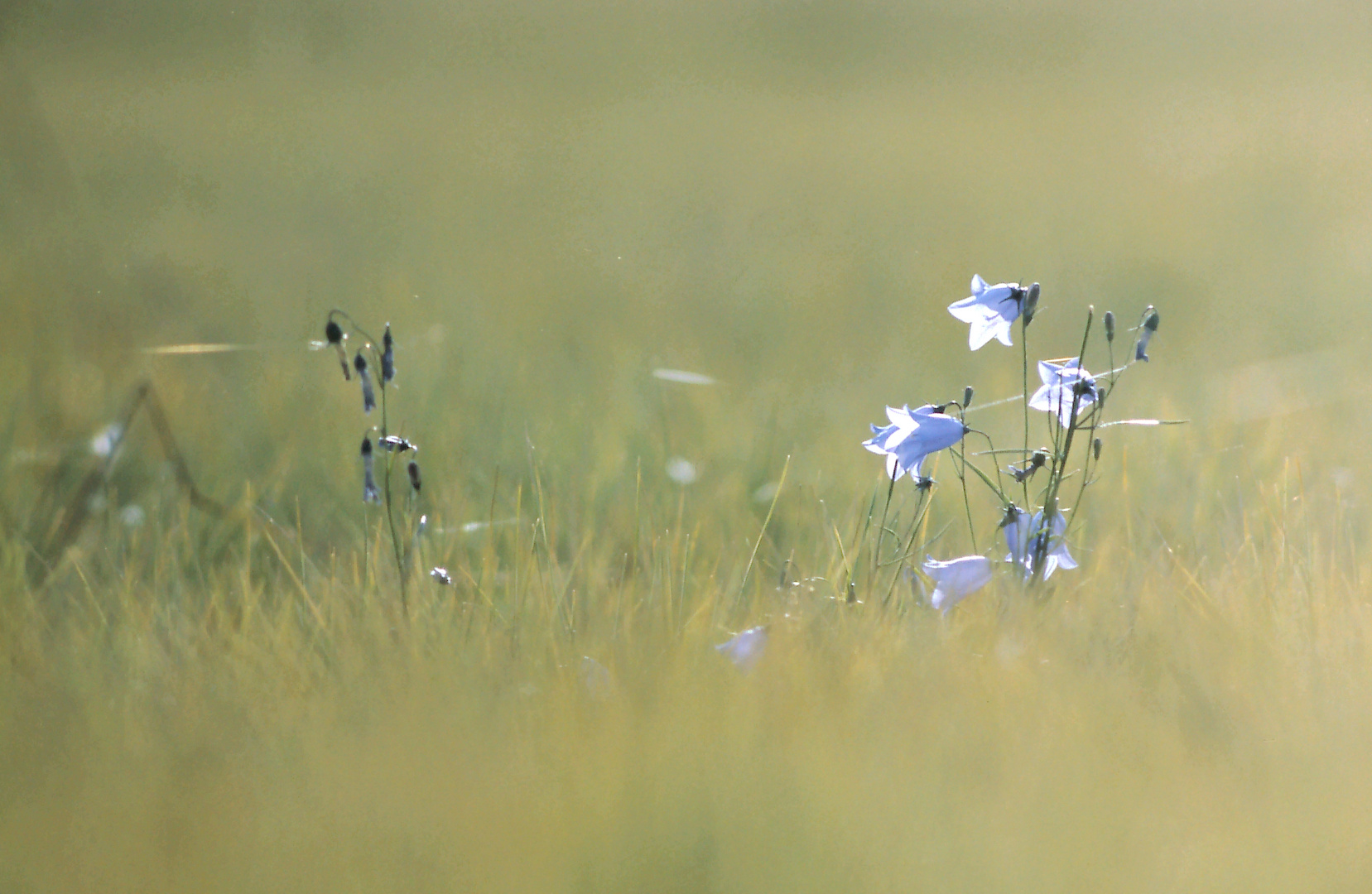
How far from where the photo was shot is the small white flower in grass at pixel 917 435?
42.4 inches

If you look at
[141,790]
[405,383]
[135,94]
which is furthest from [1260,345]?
[135,94]

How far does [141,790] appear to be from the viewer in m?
0.88

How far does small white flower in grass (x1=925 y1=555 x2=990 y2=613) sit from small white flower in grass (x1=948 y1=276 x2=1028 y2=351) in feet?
0.77

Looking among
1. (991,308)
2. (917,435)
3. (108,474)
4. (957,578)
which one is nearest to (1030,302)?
(991,308)

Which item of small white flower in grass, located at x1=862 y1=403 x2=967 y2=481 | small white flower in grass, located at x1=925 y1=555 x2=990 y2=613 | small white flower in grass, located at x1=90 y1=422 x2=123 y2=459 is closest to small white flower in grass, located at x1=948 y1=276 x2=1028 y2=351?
small white flower in grass, located at x1=862 y1=403 x2=967 y2=481

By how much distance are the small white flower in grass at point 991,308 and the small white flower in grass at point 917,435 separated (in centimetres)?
10

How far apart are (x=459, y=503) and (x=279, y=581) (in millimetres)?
235

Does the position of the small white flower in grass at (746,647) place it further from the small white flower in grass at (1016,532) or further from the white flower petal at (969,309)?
the white flower petal at (969,309)

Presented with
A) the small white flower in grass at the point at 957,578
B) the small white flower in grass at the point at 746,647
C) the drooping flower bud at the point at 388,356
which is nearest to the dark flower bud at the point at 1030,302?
the small white flower in grass at the point at 957,578

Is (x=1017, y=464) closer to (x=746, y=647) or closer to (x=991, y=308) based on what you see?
(x=991, y=308)

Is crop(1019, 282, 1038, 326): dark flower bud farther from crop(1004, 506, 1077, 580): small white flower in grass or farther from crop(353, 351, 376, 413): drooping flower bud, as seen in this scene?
crop(353, 351, 376, 413): drooping flower bud

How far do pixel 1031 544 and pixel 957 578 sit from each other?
0.09 metres

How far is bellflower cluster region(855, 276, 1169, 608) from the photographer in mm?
1060

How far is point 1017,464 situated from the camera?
1.16 metres
